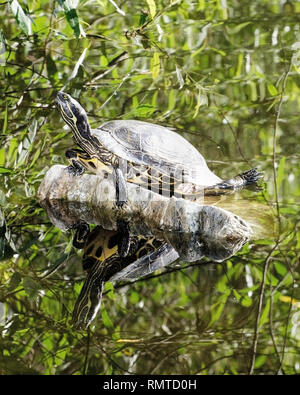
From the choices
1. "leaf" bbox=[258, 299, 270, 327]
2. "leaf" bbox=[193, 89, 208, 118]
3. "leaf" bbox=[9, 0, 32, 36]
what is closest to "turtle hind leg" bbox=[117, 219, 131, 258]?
"leaf" bbox=[258, 299, 270, 327]

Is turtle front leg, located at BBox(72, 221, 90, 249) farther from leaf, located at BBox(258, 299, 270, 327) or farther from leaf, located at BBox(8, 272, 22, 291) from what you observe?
leaf, located at BBox(258, 299, 270, 327)

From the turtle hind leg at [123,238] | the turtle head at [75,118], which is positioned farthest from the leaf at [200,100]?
the turtle hind leg at [123,238]

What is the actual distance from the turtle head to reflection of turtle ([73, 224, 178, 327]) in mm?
201

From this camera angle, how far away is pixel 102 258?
3.56 ft

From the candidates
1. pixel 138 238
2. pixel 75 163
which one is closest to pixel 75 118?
pixel 75 163

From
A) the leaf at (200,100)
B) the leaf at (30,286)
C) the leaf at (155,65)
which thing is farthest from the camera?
the leaf at (155,65)

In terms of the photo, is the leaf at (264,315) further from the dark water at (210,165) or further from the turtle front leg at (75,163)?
the turtle front leg at (75,163)

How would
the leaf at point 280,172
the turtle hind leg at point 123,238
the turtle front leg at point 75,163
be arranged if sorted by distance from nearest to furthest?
the turtle hind leg at point 123,238 < the turtle front leg at point 75,163 < the leaf at point 280,172

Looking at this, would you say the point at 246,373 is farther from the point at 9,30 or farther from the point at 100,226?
the point at 9,30

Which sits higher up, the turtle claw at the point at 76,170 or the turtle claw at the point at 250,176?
the turtle claw at the point at 76,170

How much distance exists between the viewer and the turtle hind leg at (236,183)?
133 centimetres

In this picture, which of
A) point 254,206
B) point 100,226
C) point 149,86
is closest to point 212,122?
point 149,86

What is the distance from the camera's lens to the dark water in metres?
0.85

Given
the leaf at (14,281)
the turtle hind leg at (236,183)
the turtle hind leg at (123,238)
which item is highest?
the turtle hind leg at (236,183)
